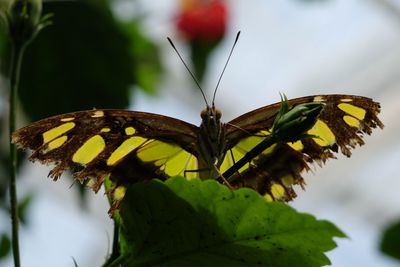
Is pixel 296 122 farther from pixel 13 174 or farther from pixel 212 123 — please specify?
pixel 13 174

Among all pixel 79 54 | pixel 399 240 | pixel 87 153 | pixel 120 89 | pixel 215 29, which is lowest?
pixel 399 240

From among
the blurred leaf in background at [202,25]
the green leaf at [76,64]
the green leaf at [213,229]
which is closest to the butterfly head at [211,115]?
the green leaf at [213,229]

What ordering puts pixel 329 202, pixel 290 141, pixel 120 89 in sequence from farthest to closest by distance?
1. pixel 329 202
2. pixel 120 89
3. pixel 290 141

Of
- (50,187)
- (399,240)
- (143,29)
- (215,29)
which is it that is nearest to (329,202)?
(50,187)

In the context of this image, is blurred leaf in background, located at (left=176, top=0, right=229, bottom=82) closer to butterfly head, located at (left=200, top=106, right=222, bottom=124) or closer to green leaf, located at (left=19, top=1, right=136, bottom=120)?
green leaf, located at (left=19, top=1, right=136, bottom=120)

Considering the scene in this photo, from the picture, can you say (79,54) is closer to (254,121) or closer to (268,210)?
(254,121)

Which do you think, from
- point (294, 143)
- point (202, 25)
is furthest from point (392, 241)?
point (202, 25)

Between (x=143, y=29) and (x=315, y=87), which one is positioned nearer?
(x=143, y=29)
